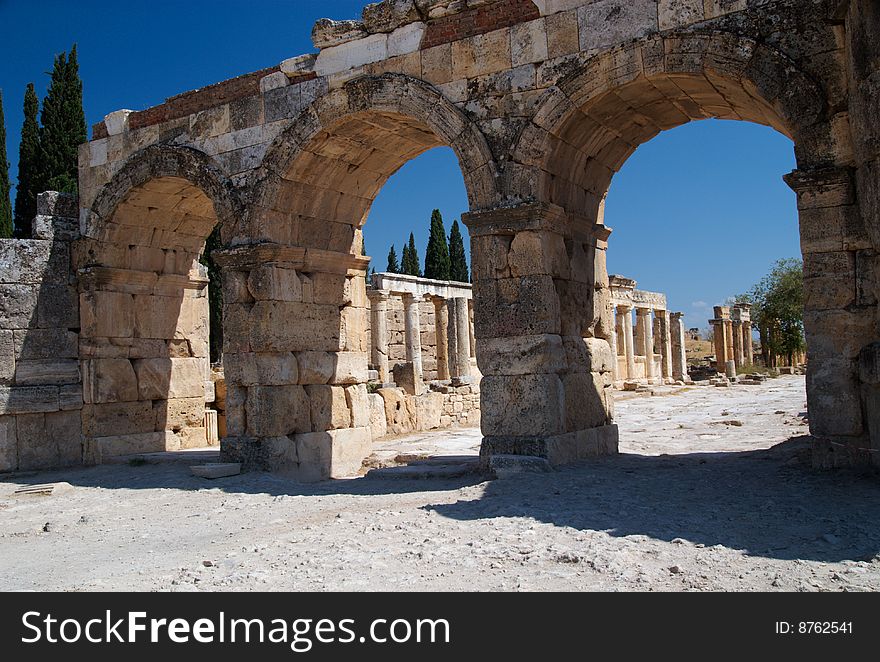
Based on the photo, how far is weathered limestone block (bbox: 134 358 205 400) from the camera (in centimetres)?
1080

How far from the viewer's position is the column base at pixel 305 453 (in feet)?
29.1

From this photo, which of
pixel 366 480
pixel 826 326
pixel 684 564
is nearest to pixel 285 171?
pixel 366 480

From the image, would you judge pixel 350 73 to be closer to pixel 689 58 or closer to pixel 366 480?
pixel 689 58

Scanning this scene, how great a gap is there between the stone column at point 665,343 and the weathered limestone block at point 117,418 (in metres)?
24.9

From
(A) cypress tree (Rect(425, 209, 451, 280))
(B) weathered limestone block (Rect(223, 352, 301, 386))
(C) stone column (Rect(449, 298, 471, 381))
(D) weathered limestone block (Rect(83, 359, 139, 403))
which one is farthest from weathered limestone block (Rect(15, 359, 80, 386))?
(A) cypress tree (Rect(425, 209, 451, 280))

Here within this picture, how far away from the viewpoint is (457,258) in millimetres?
37906

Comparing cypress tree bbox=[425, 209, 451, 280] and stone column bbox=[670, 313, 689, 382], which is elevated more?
cypress tree bbox=[425, 209, 451, 280]

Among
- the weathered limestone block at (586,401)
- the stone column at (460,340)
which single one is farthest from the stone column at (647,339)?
the weathered limestone block at (586,401)

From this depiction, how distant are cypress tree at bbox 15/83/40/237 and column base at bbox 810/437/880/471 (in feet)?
69.7

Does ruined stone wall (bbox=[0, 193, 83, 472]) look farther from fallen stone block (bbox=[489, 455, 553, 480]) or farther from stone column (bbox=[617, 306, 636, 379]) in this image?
stone column (bbox=[617, 306, 636, 379])

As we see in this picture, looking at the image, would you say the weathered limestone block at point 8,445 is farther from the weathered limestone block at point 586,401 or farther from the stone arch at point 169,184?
the weathered limestone block at point 586,401

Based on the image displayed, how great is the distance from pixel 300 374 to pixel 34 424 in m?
3.70
